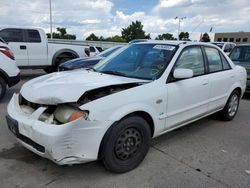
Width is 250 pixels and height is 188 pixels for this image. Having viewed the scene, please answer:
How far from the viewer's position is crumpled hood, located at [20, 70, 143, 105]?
278 cm

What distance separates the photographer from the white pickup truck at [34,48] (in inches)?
377

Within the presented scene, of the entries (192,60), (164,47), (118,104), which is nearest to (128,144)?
(118,104)

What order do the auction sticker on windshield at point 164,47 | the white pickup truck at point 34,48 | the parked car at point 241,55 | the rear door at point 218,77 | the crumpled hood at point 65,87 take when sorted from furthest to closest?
the white pickup truck at point 34,48 < the parked car at point 241,55 < the rear door at point 218,77 < the auction sticker on windshield at point 164,47 < the crumpled hood at point 65,87

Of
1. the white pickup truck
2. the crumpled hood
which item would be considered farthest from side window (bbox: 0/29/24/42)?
the crumpled hood

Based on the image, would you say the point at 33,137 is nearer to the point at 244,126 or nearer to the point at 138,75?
the point at 138,75

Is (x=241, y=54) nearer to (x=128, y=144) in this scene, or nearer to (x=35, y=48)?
(x=128, y=144)

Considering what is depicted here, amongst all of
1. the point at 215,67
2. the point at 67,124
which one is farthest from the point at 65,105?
the point at 215,67

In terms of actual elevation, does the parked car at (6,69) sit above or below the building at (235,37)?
below

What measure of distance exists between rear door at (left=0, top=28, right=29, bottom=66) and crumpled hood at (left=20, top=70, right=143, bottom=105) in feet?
23.2

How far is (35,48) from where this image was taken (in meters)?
10.0

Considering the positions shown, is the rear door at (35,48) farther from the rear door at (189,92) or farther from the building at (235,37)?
the building at (235,37)

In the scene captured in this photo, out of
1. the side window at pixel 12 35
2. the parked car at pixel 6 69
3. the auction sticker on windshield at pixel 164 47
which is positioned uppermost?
the side window at pixel 12 35

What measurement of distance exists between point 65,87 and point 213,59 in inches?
115

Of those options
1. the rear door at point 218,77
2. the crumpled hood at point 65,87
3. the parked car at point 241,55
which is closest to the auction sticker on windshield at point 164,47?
the crumpled hood at point 65,87
